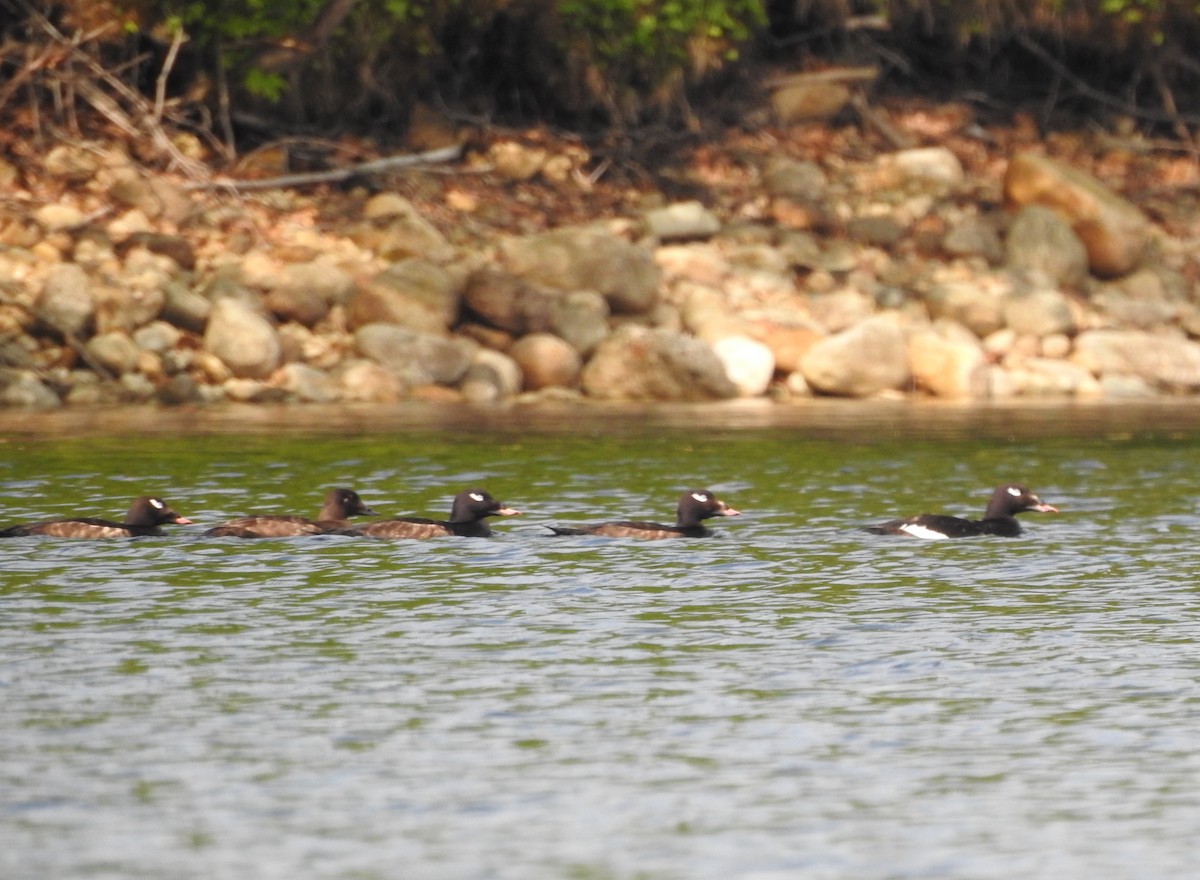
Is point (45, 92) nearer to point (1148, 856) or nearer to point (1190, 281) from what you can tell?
point (1190, 281)

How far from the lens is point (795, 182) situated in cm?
4453

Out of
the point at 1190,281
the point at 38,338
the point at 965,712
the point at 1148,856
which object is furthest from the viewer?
the point at 1190,281

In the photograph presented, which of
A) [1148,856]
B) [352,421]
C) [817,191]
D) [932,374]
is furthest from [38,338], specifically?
[1148,856]

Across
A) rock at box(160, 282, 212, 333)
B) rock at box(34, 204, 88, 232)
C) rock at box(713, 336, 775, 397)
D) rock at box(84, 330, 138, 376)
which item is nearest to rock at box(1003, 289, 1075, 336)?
rock at box(713, 336, 775, 397)

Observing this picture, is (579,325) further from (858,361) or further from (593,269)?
(858,361)

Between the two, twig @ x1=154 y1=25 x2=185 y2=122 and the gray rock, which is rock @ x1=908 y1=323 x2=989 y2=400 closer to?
the gray rock

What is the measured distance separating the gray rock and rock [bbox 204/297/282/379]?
13.7 m

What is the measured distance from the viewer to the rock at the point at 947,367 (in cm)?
3694

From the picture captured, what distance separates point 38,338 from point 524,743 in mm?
23956

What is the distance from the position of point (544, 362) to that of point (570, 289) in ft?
8.57

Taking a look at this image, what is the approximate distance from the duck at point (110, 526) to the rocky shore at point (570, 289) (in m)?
14.1

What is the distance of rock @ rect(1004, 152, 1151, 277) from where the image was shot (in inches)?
1692

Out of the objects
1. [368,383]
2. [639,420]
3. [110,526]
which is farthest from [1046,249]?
[110,526]

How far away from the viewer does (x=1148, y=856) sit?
8281mm
